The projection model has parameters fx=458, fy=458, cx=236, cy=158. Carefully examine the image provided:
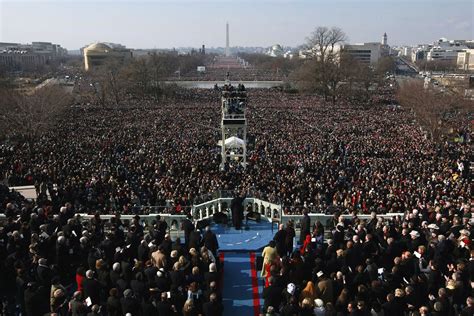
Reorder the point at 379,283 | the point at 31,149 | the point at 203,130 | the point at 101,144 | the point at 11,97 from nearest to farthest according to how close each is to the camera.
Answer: the point at 379,283
the point at 31,149
the point at 101,144
the point at 203,130
the point at 11,97

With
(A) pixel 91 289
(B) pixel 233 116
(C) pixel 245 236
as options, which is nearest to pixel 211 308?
(A) pixel 91 289

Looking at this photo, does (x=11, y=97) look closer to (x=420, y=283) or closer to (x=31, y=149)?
(x=31, y=149)

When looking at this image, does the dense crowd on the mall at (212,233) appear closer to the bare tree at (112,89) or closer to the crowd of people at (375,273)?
the crowd of people at (375,273)

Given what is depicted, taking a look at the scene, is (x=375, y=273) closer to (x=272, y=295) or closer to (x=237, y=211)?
(x=272, y=295)

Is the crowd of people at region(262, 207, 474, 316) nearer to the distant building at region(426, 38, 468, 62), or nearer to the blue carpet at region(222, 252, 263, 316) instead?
the blue carpet at region(222, 252, 263, 316)

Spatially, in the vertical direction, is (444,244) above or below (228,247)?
above

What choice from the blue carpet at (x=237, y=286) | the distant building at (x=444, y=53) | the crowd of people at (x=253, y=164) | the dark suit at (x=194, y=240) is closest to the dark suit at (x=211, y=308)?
the blue carpet at (x=237, y=286)

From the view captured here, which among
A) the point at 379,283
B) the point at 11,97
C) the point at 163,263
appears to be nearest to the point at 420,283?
the point at 379,283
